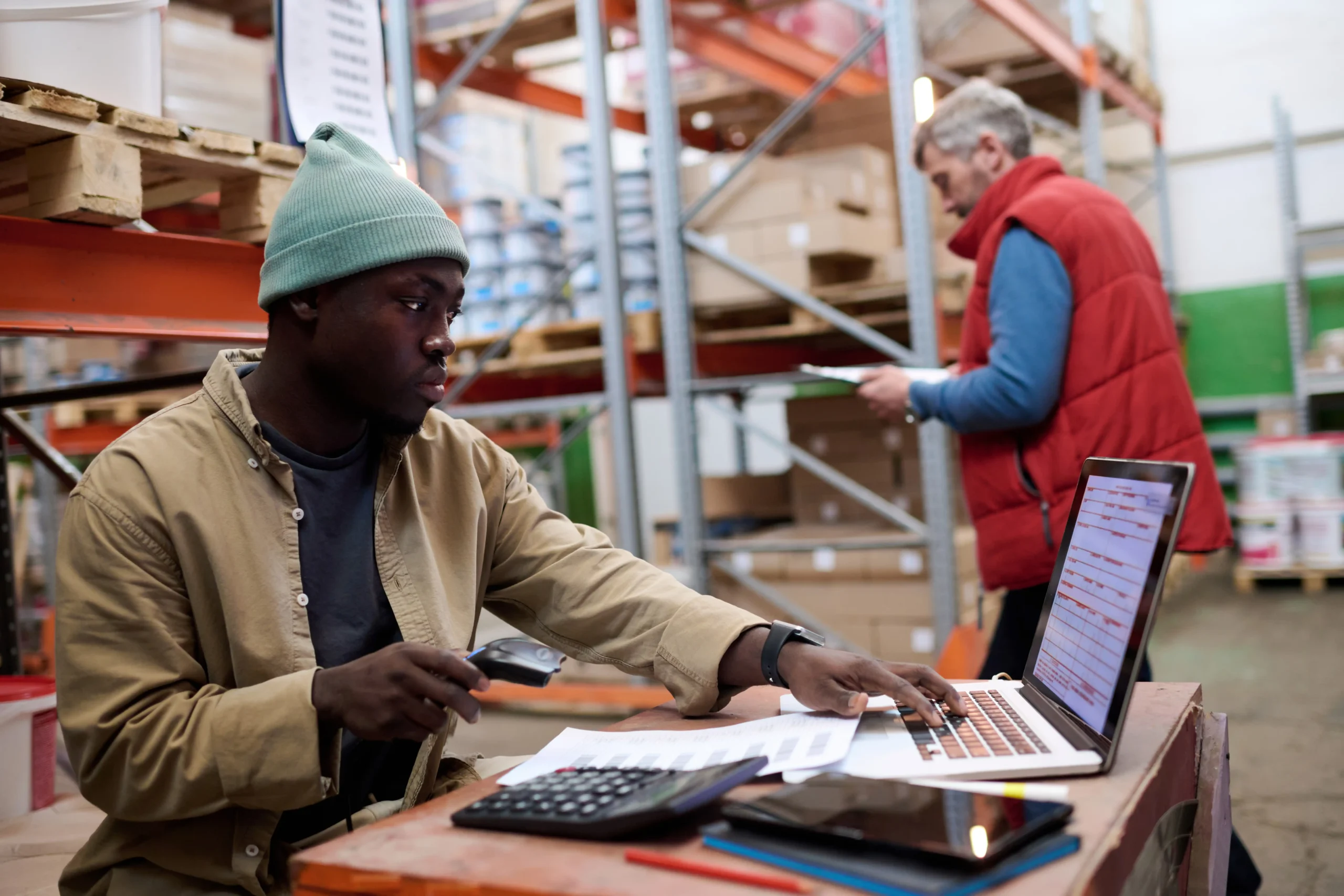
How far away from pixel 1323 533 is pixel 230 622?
7758 millimetres

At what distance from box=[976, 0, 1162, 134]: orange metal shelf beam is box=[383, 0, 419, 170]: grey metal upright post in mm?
2899

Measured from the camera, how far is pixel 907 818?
1022 mm

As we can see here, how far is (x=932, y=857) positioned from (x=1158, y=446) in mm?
2056

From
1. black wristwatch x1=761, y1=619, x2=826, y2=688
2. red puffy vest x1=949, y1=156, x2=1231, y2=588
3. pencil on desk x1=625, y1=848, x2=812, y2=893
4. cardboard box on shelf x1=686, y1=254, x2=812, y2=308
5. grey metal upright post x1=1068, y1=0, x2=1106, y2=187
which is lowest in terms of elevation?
pencil on desk x1=625, y1=848, x2=812, y2=893

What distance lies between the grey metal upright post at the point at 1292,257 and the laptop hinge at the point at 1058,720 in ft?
26.5

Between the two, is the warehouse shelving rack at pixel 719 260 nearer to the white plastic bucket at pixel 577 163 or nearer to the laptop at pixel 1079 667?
the white plastic bucket at pixel 577 163

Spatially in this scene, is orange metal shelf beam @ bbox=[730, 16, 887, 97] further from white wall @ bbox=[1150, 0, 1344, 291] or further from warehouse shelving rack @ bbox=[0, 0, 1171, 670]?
white wall @ bbox=[1150, 0, 1344, 291]

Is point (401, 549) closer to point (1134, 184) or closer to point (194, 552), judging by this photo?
point (194, 552)

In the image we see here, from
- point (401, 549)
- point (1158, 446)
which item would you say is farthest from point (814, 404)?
point (401, 549)

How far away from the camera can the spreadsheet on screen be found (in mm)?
1238

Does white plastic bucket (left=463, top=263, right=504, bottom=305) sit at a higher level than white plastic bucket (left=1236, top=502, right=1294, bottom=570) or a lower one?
higher

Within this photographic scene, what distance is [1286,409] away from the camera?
345 inches

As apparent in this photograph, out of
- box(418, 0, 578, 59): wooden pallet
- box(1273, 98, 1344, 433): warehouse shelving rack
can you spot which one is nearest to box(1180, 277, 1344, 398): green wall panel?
box(1273, 98, 1344, 433): warehouse shelving rack

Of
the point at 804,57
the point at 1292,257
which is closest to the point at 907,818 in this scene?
the point at 804,57
